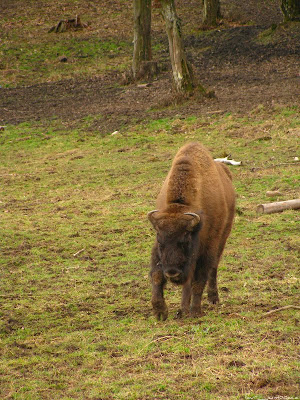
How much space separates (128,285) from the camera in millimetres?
7680

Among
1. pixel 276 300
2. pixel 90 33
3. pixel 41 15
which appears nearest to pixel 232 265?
pixel 276 300

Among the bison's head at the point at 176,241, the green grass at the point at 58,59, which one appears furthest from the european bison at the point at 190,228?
the green grass at the point at 58,59

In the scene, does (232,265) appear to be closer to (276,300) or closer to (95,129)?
(276,300)

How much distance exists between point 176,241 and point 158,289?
68 cm

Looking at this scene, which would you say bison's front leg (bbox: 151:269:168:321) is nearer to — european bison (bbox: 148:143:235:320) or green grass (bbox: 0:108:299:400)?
european bison (bbox: 148:143:235:320)

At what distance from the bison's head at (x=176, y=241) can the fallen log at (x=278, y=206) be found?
13.3 feet

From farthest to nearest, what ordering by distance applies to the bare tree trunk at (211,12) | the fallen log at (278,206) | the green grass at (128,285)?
1. the bare tree trunk at (211,12)
2. the fallen log at (278,206)
3. the green grass at (128,285)

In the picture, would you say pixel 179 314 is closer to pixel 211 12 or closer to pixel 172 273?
pixel 172 273

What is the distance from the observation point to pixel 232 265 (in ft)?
26.6

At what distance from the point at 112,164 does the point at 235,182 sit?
11.6ft

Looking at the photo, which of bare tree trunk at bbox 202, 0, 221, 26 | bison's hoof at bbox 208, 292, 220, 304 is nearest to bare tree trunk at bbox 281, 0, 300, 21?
bare tree trunk at bbox 202, 0, 221, 26

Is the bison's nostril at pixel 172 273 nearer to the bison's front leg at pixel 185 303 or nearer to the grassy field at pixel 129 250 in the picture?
the grassy field at pixel 129 250

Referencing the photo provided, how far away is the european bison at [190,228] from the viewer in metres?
5.97

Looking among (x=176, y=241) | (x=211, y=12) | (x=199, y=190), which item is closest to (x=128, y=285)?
(x=199, y=190)
